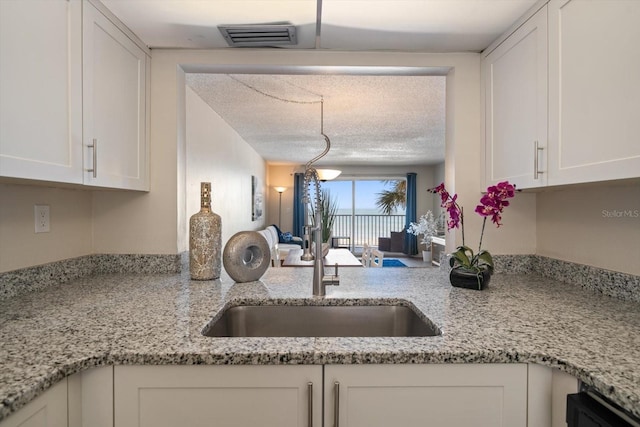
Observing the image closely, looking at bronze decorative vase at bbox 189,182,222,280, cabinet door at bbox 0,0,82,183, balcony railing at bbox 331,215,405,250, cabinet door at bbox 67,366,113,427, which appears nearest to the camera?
cabinet door at bbox 67,366,113,427

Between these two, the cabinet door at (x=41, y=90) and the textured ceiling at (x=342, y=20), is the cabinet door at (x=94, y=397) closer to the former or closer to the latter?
the cabinet door at (x=41, y=90)

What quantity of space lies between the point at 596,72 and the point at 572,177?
0.34 meters

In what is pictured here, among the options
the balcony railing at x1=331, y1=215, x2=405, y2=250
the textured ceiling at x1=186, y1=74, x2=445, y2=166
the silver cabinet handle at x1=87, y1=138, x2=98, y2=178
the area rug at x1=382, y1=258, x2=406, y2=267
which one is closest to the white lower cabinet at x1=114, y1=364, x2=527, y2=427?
the silver cabinet handle at x1=87, y1=138, x2=98, y2=178

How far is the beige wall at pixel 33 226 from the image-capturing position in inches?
52.4

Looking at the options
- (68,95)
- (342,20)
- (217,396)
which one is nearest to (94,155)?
(68,95)

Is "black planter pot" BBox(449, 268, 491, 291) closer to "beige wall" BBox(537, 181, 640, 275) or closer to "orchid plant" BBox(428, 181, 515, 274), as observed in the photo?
"orchid plant" BBox(428, 181, 515, 274)

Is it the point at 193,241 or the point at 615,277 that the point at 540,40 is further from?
the point at 193,241

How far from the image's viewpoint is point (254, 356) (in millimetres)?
870

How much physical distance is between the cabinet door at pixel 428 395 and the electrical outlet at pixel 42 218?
137cm

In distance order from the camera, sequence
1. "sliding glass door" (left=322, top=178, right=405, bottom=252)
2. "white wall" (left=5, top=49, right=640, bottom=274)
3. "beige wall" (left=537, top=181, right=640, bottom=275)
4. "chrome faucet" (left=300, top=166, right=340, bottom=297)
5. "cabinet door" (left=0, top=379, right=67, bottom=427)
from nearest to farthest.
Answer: "cabinet door" (left=0, top=379, right=67, bottom=427)
"beige wall" (left=537, top=181, right=640, bottom=275)
"chrome faucet" (left=300, top=166, right=340, bottom=297)
"white wall" (left=5, top=49, right=640, bottom=274)
"sliding glass door" (left=322, top=178, right=405, bottom=252)

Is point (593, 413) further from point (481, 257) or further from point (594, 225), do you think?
point (594, 225)

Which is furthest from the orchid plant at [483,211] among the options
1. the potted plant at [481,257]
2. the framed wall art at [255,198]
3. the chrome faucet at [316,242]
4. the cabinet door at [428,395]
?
the framed wall art at [255,198]

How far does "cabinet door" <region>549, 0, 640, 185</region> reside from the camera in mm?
1006

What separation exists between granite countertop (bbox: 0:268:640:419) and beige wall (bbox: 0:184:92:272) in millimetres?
164
